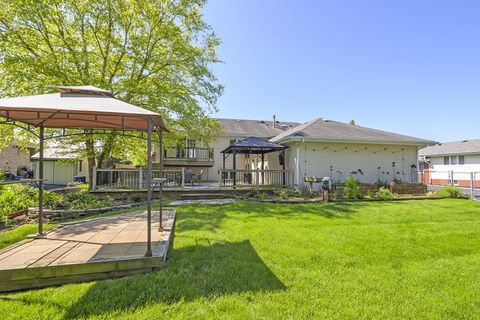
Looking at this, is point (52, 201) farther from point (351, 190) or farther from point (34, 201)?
point (351, 190)

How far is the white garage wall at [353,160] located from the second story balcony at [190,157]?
29.9 ft

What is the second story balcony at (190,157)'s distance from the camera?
18812mm

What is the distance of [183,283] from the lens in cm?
289

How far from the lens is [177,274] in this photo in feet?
10.2

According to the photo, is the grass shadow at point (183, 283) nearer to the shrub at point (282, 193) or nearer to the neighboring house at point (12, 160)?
the shrub at point (282, 193)

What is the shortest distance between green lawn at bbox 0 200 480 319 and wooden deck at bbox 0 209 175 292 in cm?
17

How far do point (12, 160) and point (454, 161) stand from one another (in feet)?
154

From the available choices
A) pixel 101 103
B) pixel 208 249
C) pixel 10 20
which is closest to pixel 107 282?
pixel 208 249

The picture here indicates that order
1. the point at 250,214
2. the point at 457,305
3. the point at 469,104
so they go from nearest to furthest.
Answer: the point at 457,305 → the point at 250,214 → the point at 469,104

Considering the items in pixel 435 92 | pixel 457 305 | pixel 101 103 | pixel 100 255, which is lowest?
pixel 457 305

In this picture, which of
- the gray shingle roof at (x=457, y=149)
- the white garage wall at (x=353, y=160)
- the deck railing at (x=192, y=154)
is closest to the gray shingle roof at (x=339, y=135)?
the white garage wall at (x=353, y=160)

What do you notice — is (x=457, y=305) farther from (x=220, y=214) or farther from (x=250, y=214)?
(x=220, y=214)

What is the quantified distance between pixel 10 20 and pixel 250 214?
1262cm

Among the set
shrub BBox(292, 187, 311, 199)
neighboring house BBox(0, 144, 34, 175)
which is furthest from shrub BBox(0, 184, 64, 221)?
neighboring house BBox(0, 144, 34, 175)
